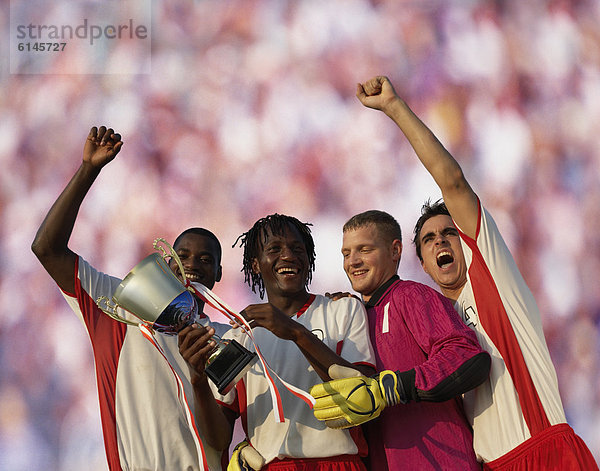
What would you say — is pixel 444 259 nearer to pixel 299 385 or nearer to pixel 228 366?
pixel 299 385

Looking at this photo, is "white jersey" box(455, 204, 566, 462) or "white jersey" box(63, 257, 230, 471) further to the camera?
"white jersey" box(63, 257, 230, 471)

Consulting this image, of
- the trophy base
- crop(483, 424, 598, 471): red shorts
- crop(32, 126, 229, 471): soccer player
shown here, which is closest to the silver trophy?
the trophy base

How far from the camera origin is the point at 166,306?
2.46m

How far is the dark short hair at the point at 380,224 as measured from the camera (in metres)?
3.05

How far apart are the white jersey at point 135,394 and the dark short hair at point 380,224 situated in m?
0.84

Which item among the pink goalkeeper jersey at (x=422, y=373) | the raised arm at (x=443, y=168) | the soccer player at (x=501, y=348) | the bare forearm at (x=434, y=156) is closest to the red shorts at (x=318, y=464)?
the pink goalkeeper jersey at (x=422, y=373)

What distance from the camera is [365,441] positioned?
263 centimetres

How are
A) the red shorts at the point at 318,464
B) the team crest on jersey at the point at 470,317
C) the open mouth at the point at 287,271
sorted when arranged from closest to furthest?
the red shorts at the point at 318,464 → the team crest on jersey at the point at 470,317 → the open mouth at the point at 287,271

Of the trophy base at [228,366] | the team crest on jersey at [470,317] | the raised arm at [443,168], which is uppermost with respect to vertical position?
the raised arm at [443,168]

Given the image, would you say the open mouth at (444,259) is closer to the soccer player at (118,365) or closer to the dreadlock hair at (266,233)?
the dreadlock hair at (266,233)

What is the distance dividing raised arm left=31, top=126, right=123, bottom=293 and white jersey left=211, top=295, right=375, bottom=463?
34.8 inches

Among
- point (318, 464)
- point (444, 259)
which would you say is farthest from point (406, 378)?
point (444, 259)

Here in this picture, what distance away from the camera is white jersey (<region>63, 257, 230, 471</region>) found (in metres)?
2.93

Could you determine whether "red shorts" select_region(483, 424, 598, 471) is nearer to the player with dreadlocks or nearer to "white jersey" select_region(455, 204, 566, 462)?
"white jersey" select_region(455, 204, 566, 462)
